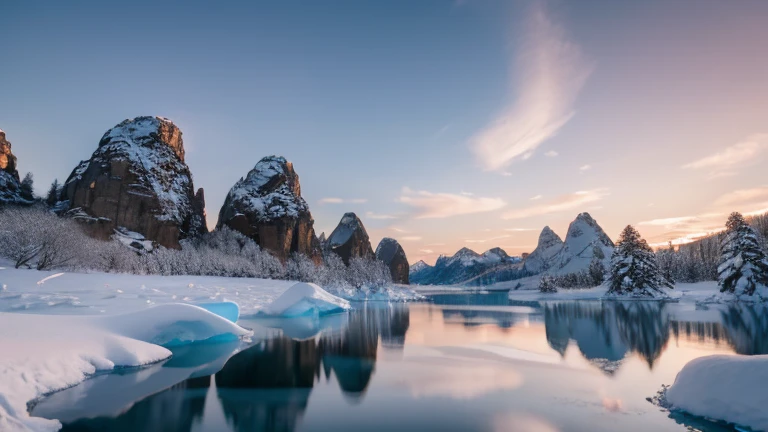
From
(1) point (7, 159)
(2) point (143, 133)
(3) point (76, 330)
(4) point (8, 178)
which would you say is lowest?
(3) point (76, 330)

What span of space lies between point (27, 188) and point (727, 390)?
396 ft

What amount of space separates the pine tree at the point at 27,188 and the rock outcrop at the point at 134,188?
589cm

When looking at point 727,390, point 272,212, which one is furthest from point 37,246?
point 272,212

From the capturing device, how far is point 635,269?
6400 cm

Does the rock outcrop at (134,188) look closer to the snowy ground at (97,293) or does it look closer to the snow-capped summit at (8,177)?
the snow-capped summit at (8,177)

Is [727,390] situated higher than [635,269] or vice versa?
[635,269]

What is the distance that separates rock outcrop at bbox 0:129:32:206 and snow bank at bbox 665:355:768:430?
9978cm

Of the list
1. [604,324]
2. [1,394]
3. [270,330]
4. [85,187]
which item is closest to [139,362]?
[1,394]

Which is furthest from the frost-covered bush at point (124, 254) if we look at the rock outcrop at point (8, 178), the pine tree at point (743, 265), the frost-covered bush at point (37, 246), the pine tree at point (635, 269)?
the pine tree at point (743, 265)

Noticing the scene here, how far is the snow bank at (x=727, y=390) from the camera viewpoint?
352 inches

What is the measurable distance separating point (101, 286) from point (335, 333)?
785 inches

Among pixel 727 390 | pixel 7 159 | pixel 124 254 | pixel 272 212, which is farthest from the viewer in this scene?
pixel 272 212

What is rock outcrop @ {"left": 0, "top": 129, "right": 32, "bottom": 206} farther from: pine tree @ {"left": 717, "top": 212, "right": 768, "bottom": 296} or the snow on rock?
pine tree @ {"left": 717, "top": 212, "right": 768, "bottom": 296}

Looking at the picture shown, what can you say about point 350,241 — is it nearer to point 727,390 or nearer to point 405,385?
point 405,385
